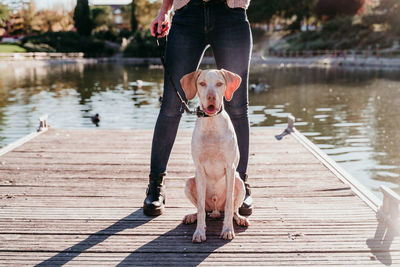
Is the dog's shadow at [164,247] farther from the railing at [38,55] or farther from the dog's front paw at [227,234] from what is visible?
the railing at [38,55]

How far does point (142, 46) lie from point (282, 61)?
20475 millimetres

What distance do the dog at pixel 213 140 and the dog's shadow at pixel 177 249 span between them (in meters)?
0.08

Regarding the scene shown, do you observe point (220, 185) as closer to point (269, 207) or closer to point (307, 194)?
point (269, 207)

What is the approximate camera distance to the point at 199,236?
2.88 m

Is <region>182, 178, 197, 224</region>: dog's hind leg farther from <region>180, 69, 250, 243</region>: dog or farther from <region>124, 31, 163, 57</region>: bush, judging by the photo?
<region>124, 31, 163, 57</region>: bush

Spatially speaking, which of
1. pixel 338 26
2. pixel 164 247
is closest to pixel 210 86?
→ pixel 164 247

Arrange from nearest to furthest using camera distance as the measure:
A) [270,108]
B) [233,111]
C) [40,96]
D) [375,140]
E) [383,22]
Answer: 1. [233,111]
2. [375,140]
3. [270,108]
4. [40,96]
5. [383,22]

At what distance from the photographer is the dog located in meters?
2.85

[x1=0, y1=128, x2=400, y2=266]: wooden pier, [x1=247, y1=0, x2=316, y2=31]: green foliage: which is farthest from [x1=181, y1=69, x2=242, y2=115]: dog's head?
[x1=247, y1=0, x2=316, y2=31]: green foliage

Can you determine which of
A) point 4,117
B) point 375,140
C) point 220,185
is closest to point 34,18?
point 4,117

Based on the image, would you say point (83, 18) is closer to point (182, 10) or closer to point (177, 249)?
point (182, 10)

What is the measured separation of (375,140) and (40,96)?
16.2 meters

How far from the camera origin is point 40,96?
20.0m

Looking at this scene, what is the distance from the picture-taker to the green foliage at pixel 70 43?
5978cm
